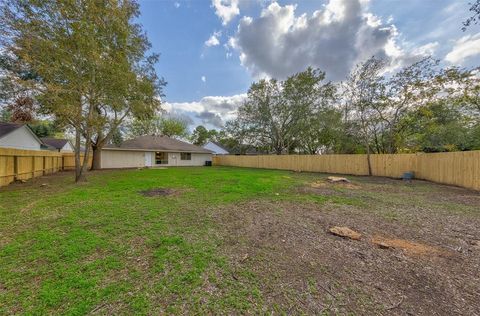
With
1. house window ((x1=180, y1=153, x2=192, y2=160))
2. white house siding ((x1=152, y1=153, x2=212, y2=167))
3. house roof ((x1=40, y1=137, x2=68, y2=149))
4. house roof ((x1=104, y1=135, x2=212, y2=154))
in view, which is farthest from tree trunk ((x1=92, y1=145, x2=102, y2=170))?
house roof ((x1=40, y1=137, x2=68, y2=149))

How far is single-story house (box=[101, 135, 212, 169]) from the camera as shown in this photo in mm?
18542

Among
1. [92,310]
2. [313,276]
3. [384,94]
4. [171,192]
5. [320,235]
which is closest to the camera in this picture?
[92,310]

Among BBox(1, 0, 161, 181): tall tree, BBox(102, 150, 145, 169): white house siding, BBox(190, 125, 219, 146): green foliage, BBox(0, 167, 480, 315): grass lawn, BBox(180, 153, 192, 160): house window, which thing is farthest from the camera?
BBox(190, 125, 219, 146): green foliage

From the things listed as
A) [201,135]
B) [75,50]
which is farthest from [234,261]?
[201,135]

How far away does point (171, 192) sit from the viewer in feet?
22.1

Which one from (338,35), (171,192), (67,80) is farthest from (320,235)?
(338,35)

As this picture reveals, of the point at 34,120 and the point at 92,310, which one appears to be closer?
the point at 92,310

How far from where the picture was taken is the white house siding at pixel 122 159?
59.9ft

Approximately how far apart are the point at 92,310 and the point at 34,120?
Result: 1020 centimetres

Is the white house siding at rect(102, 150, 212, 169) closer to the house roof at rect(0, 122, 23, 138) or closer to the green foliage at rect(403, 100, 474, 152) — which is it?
the house roof at rect(0, 122, 23, 138)

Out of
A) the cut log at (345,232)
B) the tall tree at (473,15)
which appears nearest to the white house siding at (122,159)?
the cut log at (345,232)

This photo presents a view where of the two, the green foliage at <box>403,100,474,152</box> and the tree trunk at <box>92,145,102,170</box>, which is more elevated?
the green foliage at <box>403,100,474,152</box>

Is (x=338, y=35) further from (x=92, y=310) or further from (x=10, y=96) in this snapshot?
(x=10, y=96)

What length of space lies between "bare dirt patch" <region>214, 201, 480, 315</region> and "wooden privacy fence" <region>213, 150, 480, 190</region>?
5.36m
